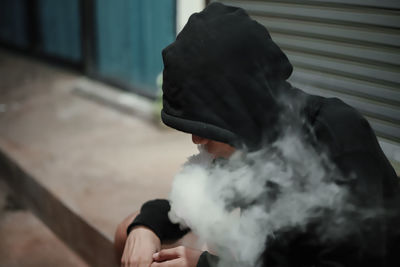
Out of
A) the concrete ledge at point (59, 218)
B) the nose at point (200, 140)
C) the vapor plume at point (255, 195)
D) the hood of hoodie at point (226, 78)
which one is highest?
the hood of hoodie at point (226, 78)

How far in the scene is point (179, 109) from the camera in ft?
5.82

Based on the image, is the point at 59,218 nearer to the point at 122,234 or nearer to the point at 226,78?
the point at 122,234

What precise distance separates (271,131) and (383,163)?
378mm

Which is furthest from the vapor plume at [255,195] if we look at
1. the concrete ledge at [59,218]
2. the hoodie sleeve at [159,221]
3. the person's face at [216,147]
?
the concrete ledge at [59,218]

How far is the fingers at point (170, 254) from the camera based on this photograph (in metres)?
1.89

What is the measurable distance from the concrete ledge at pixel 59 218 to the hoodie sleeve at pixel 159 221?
1.03m

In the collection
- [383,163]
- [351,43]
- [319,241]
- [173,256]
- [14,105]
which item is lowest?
[14,105]

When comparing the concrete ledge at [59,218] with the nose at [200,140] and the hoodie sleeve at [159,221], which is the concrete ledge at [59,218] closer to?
the hoodie sleeve at [159,221]

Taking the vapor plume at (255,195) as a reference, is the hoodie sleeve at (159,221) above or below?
below

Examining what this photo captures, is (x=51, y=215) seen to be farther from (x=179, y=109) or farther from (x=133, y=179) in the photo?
(x=179, y=109)

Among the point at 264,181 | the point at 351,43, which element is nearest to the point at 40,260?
the point at 264,181

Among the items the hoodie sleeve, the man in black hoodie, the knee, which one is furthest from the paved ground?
the man in black hoodie

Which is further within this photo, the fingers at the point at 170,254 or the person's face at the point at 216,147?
the fingers at the point at 170,254

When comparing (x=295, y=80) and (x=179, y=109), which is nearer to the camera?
(x=179, y=109)
